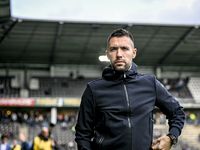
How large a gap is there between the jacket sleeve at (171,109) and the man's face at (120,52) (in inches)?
11.0

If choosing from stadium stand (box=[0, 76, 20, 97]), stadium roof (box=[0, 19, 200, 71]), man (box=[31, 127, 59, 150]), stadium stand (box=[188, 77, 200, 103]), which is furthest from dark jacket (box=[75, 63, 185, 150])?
stadium stand (box=[188, 77, 200, 103])

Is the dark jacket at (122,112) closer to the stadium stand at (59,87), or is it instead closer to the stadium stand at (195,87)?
the stadium stand at (59,87)

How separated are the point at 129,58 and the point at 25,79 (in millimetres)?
31670

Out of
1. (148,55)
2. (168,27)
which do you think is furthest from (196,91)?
(168,27)

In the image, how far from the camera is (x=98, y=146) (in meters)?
2.13

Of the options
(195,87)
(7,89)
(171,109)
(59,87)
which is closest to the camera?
(171,109)

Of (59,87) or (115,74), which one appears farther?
(59,87)

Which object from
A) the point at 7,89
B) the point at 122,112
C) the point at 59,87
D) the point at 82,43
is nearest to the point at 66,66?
the point at 59,87

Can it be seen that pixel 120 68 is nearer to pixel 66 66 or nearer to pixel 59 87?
pixel 59 87

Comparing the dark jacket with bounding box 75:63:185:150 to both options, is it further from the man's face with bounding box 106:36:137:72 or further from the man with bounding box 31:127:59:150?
the man with bounding box 31:127:59:150

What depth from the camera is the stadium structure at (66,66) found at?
86.1 feet

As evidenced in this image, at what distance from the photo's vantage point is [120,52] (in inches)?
85.7

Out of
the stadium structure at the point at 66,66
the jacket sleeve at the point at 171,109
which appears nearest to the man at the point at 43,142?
the jacket sleeve at the point at 171,109

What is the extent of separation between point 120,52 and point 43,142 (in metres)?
5.03
